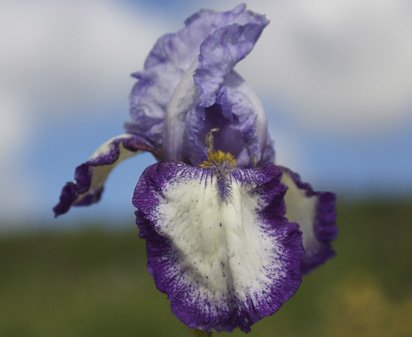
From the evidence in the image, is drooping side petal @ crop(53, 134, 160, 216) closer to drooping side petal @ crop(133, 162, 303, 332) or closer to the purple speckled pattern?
the purple speckled pattern

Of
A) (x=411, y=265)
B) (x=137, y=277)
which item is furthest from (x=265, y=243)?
(x=137, y=277)

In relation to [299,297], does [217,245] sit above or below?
above

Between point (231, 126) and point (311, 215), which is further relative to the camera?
point (311, 215)

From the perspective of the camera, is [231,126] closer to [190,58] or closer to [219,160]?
[219,160]

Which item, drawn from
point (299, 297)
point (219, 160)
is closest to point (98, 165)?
point (219, 160)

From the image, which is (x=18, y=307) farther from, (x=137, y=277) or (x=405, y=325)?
(x=405, y=325)

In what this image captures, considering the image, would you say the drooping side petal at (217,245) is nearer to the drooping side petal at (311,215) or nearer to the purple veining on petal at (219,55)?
the purple veining on petal at (219,55)

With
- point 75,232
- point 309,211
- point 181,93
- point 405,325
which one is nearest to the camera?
point 181,93
